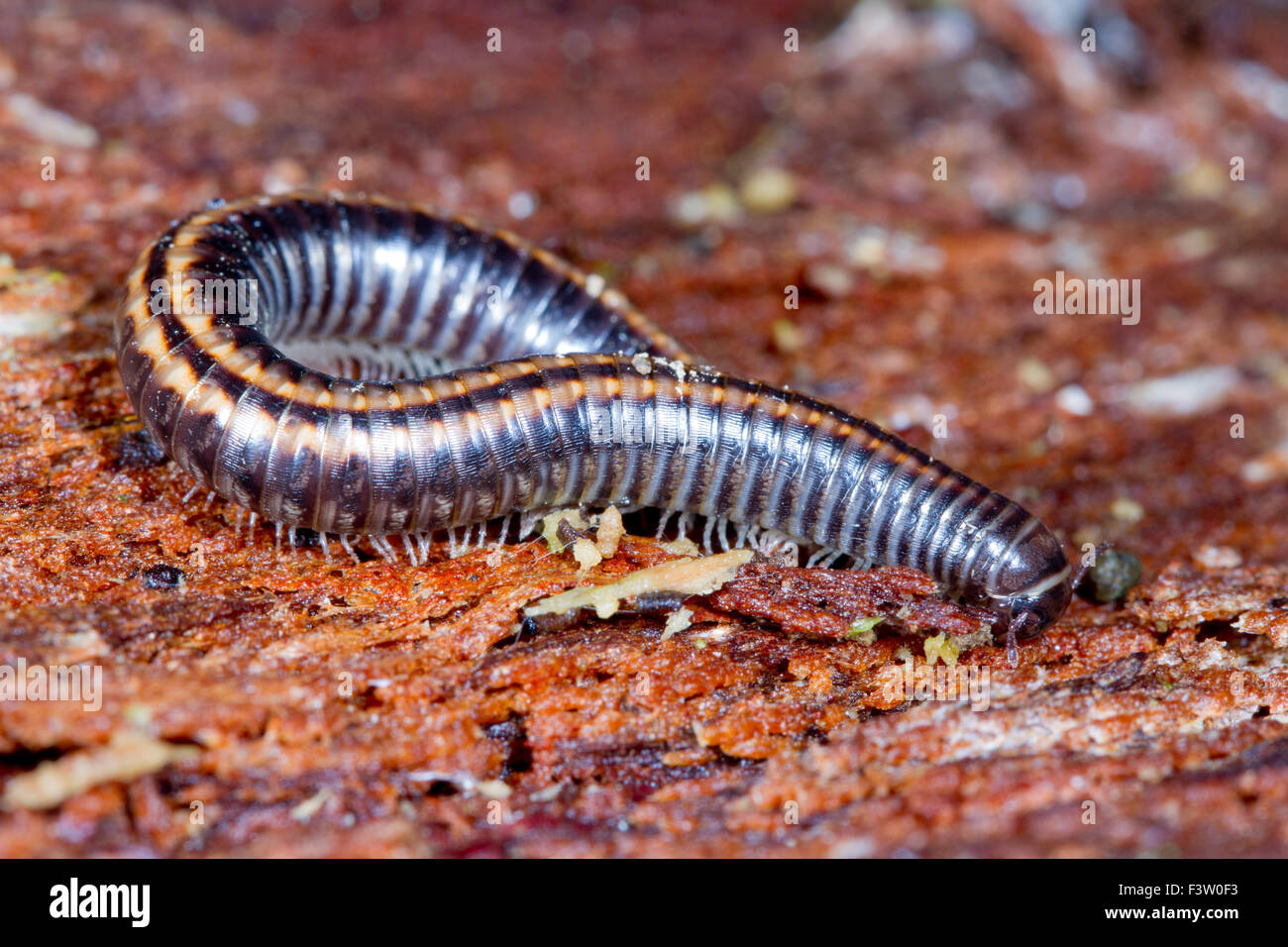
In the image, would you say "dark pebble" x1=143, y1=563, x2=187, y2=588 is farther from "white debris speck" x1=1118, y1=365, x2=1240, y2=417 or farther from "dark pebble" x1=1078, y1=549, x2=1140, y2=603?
"white debris speck" x1=1118, y1=365, x2=1240, y2=417

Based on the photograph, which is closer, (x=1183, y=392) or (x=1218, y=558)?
(x=1218, y=558)

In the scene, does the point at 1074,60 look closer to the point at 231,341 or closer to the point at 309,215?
the point at 309,215

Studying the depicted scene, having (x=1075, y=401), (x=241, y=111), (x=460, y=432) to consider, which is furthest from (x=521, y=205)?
(x=1075, y=401)

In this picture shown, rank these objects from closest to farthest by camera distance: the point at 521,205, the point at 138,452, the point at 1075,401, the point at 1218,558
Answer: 1. the point at 138,452
2. the point at 1218,558
3. the point at 1075,401
4. the point at 521,205

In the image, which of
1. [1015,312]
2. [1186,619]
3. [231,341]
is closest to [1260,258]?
[1015,312]

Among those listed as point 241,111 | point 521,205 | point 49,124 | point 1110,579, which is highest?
point 241,111

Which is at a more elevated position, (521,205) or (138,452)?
(521,205)

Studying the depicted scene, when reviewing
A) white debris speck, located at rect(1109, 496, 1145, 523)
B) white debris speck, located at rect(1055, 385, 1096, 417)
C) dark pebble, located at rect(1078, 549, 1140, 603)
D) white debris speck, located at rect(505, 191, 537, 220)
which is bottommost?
dark pebble, located at rect(1078, 549, 1140, 603)

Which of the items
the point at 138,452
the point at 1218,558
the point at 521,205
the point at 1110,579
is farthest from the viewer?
the point at 521,205

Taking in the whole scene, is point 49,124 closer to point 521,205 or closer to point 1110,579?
point 521,205

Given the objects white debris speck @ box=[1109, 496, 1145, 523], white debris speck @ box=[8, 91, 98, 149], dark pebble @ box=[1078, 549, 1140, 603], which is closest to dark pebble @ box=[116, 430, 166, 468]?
white debris speck @ box=[8, 91, 98, 149]

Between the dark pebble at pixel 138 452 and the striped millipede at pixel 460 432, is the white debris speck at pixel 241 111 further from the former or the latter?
the dark pebble at pixel 138 452
